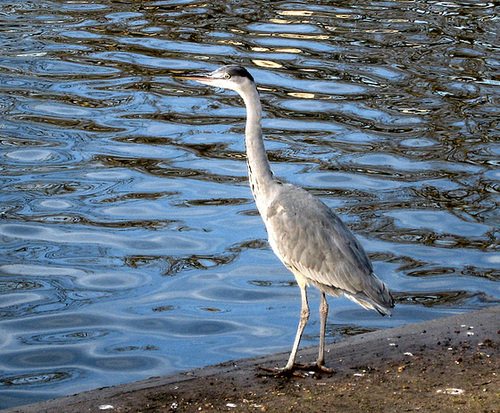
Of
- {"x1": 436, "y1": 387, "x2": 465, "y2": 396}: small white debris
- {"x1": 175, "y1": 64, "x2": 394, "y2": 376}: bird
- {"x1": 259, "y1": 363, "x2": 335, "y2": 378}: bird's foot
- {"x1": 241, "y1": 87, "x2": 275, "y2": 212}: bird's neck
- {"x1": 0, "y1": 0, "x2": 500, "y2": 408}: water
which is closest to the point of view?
{"x1": 436, "y1": 387, "x2": 465, "y2": 396}: small white debris

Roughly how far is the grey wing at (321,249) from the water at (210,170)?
4.86 ft

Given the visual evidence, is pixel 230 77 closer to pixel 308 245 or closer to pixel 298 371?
pixel 308 245

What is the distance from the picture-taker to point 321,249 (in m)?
6.31

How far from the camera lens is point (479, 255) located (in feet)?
31.7

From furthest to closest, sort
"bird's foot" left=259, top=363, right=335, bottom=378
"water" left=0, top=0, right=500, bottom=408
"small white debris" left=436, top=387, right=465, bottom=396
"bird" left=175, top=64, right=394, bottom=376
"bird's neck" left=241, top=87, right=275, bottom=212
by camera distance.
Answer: "water" left=0, top=0, right=500, bottom=408
"bird's neck" left=241, top=87, right=275, bottom=212
"bird" left=175, top=64, right=394, bottom=376
"bird's foot" left=259, top=363, right=335, bottom=378
"small white debris" left=436, top=387, right=465, bottom=396

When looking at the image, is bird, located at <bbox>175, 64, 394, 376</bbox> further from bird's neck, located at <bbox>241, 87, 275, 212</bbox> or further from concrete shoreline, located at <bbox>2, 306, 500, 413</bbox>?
concrete shoreline, located at <bbox>2, 306, 500, 413</bbox>

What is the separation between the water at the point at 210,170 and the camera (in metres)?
8.06

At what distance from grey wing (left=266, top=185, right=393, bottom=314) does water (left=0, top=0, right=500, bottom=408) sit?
58.3 inches

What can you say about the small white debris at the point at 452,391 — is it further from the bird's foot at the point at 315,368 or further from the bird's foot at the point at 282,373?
the bird's foot at the point at 282,373

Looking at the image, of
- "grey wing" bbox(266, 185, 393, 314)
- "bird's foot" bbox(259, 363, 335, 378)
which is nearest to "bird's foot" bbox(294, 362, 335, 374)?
"bird's foot" bbox(259, 363, 335, 378)

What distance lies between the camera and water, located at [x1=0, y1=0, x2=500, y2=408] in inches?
317

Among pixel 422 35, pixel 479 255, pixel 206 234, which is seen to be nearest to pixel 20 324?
pixel 206 234

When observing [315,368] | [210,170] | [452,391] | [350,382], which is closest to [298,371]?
[315,368]

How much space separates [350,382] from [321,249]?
981 mm
